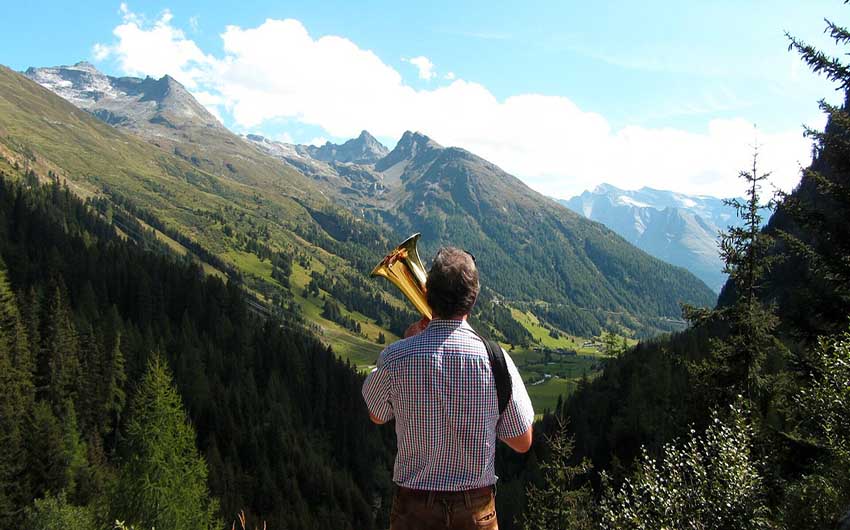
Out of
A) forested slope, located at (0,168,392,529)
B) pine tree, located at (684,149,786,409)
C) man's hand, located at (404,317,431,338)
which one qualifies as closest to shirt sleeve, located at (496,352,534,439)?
man's hand, located at (404,317,431,338)

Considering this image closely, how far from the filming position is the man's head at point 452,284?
500 centimetres

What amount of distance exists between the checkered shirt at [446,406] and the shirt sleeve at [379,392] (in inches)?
0.4

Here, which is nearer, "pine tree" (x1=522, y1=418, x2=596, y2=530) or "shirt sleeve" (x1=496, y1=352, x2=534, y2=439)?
"shirt sleeve" (x1=496, y1=352, x2=534, y2=439)

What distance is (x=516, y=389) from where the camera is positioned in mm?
5184

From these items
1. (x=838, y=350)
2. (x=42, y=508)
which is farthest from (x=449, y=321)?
(x=42, y=508)

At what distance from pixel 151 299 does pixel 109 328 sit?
1246 inches

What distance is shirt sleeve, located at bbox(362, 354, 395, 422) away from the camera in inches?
206

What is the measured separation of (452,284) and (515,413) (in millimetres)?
1396

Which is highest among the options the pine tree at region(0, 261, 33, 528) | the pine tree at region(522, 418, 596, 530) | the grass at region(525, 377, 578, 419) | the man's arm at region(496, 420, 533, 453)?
the man's arm at region(496, 420, 533, 453)

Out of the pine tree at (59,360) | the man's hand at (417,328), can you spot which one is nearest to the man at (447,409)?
the man's hand at (417,328)

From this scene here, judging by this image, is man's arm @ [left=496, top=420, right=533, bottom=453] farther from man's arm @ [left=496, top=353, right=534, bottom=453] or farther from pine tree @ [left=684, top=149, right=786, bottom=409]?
pine tree @ [left=684, top=149, right=786, bottom=409]

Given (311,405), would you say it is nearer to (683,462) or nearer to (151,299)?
(151,299)

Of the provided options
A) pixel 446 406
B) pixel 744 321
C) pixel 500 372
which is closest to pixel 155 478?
pixel 744 321

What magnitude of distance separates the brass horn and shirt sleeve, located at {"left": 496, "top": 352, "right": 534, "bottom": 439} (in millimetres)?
1562
